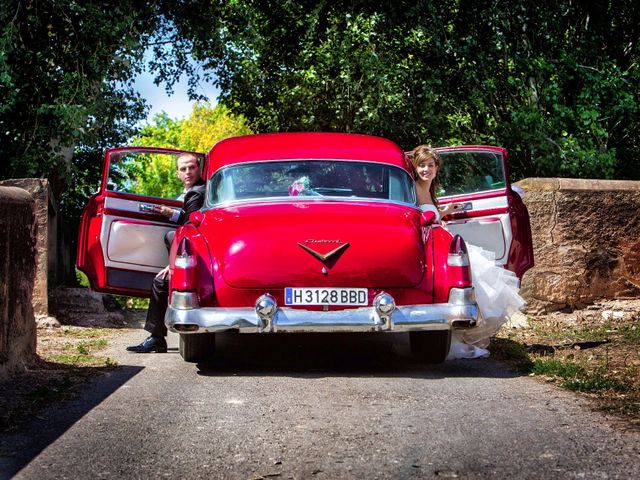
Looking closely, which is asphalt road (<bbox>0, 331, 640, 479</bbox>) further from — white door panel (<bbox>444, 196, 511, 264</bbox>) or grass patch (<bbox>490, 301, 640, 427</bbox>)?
white door panel (<bbox>444, 196, 511, 264</bbox>)

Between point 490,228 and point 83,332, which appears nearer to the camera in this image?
point 490,228

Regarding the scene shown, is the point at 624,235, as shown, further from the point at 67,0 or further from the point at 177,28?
the point at 177,28


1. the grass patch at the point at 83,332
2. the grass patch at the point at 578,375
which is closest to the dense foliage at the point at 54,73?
the grass patch at the point at 83,332

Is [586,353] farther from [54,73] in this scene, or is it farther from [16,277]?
[54,73]

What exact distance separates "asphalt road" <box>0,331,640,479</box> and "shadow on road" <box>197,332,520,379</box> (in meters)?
0.04

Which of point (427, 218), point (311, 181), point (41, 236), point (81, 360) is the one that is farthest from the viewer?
point (41, 236)

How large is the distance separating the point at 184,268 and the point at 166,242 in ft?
5.69

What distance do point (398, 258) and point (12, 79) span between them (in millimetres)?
8477

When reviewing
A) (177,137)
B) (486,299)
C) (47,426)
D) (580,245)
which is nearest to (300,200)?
(486,299)

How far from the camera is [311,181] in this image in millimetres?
8430

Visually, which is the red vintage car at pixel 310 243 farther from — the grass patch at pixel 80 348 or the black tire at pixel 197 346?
the grass patch at pixel 80 348

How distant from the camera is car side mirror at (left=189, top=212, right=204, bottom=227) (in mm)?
7953

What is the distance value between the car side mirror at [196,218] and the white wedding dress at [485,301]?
1.82 metres

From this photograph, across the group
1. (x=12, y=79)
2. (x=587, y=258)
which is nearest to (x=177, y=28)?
(x=12, y=79)
